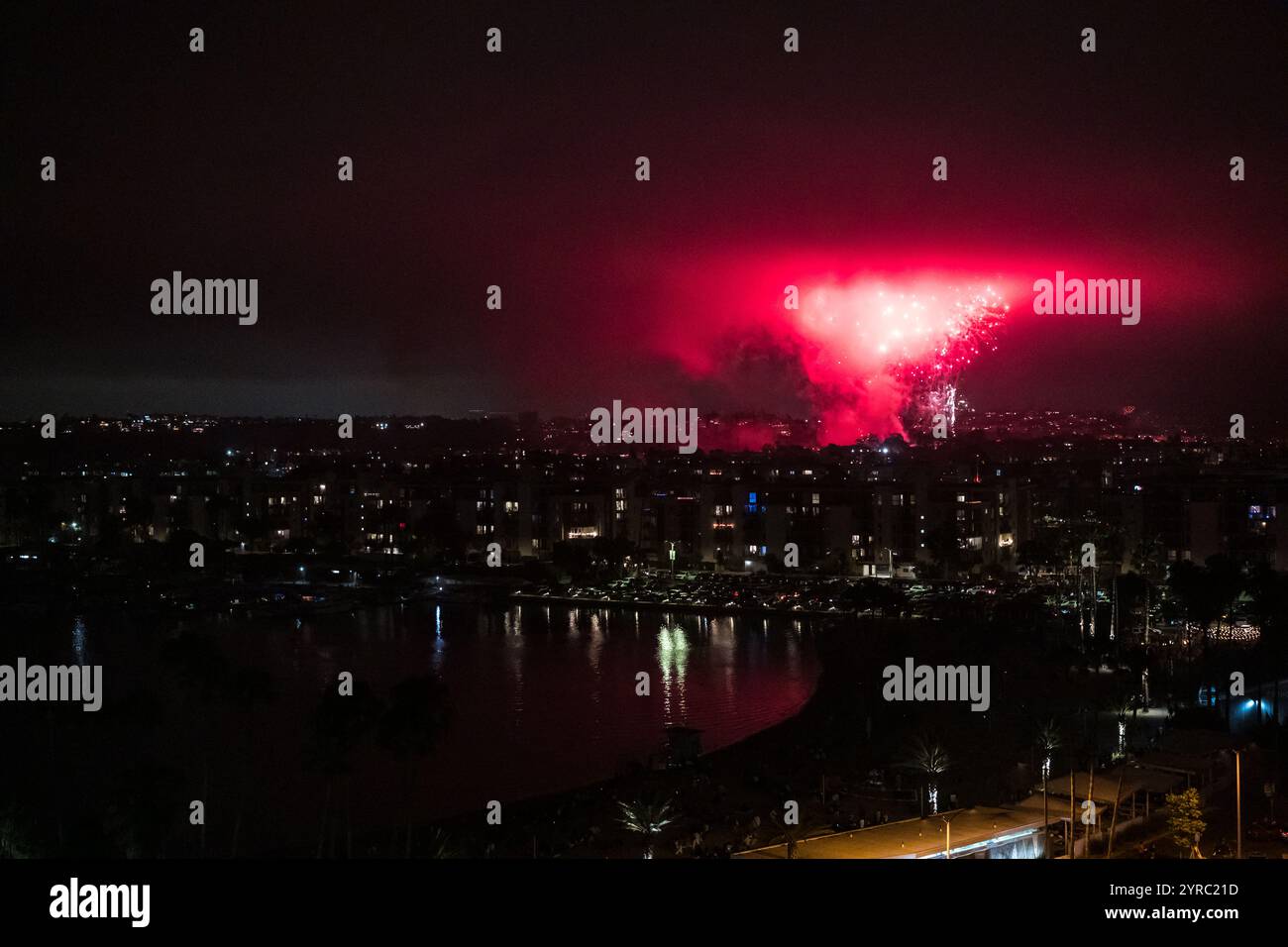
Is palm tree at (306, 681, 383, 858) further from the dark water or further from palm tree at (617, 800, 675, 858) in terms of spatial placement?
palm tree at (617, 800, 675, 858)

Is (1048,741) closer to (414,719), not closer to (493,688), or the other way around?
(414,719)

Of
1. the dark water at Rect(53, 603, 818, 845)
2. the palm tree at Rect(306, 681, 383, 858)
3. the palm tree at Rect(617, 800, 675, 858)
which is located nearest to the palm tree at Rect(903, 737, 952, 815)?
the palm tree at Rect(617, 800, 675, 858)

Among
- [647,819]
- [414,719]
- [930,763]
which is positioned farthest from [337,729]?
[930,763]

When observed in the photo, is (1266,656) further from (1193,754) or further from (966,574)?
(966,574)

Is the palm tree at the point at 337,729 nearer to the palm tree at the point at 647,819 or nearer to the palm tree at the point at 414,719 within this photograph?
the palm tree at the point at 414,719

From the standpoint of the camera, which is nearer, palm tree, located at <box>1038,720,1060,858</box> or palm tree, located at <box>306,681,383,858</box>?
palm tree, located at <box>306,681,383,858</box>

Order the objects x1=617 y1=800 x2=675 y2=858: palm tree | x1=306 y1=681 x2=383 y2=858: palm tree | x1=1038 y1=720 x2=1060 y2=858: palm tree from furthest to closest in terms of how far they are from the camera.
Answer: x1=1038 y1=720 x2=1060 y2=858: palm tree → x1=306 y1=681 x2=383 y2=858: palm tree → x1=617 y1=800 x2=675 y2=858: palm tree

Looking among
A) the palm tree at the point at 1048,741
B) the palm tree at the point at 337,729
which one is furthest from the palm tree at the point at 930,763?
the palm tree at the point at 337,729
